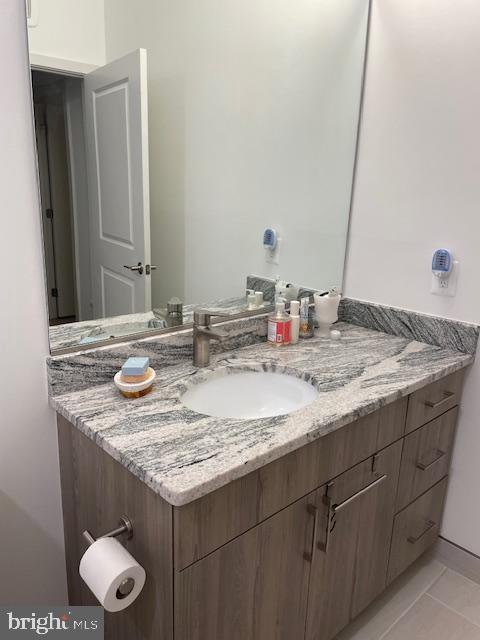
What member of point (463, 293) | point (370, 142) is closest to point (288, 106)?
point (370, 142)

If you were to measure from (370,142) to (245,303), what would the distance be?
755mm

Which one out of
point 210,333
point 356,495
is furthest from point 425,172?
point 356,495

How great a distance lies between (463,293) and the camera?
1.67 m

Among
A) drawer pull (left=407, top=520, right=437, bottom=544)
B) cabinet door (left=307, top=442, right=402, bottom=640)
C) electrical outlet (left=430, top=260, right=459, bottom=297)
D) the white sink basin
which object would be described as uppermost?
electrical outlet (left=430, top=260, right=459, bottom=297)

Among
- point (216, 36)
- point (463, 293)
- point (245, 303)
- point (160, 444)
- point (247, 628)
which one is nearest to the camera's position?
point (160, 444)

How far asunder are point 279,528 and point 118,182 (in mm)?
974

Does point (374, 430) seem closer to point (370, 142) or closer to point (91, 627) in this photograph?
point (91, 627)

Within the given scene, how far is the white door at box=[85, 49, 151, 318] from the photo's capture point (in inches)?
50.4

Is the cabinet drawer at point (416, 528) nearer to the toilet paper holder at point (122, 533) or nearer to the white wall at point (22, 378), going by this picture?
the toilet paper holder at point (122, 533)

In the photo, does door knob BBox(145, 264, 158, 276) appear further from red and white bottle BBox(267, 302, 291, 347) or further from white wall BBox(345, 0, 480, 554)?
white wall BBox(345, 0, 480, 554)

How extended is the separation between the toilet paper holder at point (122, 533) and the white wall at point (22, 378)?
0.18m

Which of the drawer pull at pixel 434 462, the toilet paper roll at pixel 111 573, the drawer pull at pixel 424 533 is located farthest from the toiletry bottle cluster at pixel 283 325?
the toilet paper roll at pixel 111 573

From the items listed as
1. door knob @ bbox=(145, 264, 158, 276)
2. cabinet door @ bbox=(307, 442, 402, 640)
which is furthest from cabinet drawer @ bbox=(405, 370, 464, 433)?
door knob @ bbox=(145, 264, 158, 276)

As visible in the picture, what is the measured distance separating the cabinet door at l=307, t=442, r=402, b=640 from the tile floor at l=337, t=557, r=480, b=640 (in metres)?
0.14
